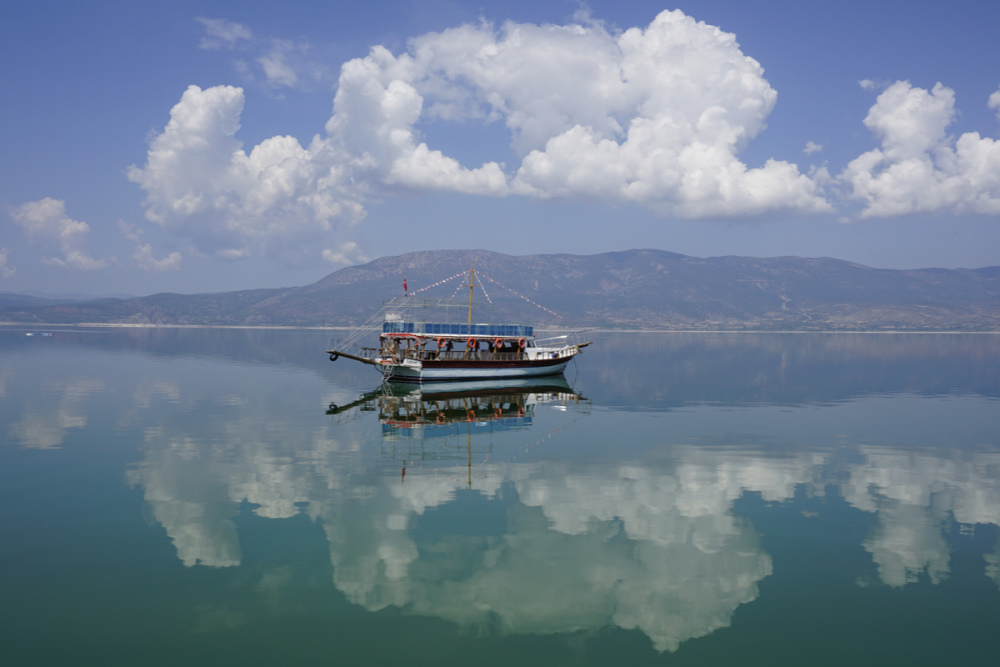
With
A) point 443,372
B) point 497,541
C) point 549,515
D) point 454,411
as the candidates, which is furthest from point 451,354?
point 497,541

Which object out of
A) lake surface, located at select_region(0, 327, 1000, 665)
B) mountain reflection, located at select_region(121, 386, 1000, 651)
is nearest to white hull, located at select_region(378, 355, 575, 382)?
lake surface, located at select_region(0, 327, 1000, 665)

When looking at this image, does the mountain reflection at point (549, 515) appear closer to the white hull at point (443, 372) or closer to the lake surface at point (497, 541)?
the lake surface at point (497, 541)

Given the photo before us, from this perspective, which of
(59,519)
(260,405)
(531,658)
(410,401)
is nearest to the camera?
(531,658)

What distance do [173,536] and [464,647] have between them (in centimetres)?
1328

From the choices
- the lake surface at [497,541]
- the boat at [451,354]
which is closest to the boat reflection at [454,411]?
the lake surface at [497,541]

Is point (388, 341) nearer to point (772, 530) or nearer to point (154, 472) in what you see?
point (154, 472)

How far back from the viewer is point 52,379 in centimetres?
7719

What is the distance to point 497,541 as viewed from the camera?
22922mm

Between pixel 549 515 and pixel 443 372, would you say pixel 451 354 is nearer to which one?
pixel 443 372

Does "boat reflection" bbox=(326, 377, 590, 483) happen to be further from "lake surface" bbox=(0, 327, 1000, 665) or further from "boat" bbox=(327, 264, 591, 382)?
"boat" bbox=(327, 264, 591, 382)

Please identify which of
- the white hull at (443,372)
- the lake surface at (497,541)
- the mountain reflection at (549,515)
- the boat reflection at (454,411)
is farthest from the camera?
the white hull at (443,372)

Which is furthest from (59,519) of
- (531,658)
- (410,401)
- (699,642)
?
(410,401)

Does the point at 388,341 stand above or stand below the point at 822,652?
above

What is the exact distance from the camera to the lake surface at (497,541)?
53.9 ft
